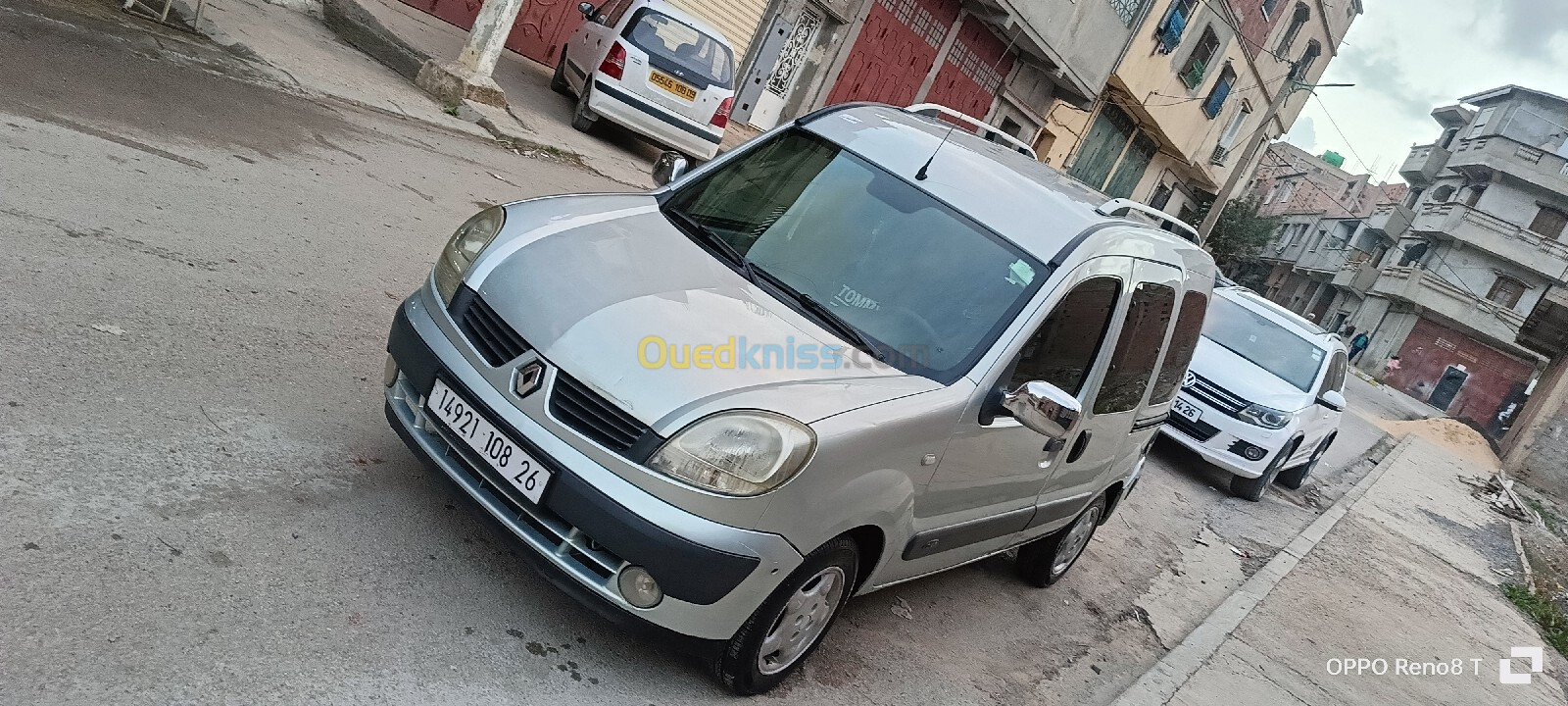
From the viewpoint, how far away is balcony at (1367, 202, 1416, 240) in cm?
5472

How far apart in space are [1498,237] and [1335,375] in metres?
44.9

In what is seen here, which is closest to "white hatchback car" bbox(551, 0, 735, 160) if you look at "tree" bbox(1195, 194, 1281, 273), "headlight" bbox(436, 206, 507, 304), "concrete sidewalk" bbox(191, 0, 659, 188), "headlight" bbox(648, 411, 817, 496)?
"concrete sidewalk" bbox(191, 0, 659, 188)

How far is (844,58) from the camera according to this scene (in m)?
20.0

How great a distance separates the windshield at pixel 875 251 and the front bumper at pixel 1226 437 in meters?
6.61

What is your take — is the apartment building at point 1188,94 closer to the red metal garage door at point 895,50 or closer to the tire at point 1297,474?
the red metal garage door at point 895,50

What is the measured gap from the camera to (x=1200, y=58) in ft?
97.3

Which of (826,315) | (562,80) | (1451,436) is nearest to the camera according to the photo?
(826,315)

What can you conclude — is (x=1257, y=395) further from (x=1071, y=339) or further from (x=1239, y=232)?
(x=1239, y=232)

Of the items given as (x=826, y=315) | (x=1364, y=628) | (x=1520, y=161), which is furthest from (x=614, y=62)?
(x=1520, y=161)

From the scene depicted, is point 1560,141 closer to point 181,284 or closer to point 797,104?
point 797,104

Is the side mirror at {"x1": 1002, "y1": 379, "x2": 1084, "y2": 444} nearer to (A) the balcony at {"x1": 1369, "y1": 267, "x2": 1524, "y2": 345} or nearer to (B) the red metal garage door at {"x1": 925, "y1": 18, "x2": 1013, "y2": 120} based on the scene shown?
(B) the red metal garage door at {"x1": 925, "y1": 18, "x2": 1013, "y2": 120}

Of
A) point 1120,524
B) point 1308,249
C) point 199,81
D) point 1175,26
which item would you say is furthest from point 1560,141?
point 199,81

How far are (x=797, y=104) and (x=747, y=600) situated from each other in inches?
693

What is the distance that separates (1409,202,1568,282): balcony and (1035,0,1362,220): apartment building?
12.3 meters
